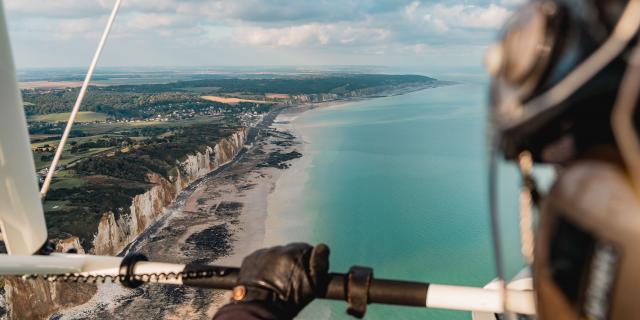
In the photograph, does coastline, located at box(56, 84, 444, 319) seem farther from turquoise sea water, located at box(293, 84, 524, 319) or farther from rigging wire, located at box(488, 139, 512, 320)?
rigging wire, located at box(488, 139, 512, 320)

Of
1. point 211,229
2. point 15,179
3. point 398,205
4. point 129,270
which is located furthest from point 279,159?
point 129,270

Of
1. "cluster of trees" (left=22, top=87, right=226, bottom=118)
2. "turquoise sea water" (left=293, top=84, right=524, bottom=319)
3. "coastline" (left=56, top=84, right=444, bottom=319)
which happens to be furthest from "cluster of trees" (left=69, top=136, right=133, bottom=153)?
"cluster of trees" (left=22, top=87, right=226, bottom=118)

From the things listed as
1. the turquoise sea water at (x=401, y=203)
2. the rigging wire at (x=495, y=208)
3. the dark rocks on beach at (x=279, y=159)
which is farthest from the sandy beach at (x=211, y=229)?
the rigging wire at (x=495, y=208)

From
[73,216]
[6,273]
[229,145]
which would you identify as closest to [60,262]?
[6,273]

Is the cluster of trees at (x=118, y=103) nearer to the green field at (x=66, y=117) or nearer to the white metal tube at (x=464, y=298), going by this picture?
the green field at (x=66, y=117)

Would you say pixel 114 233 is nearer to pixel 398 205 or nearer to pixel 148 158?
pixel 148 158
